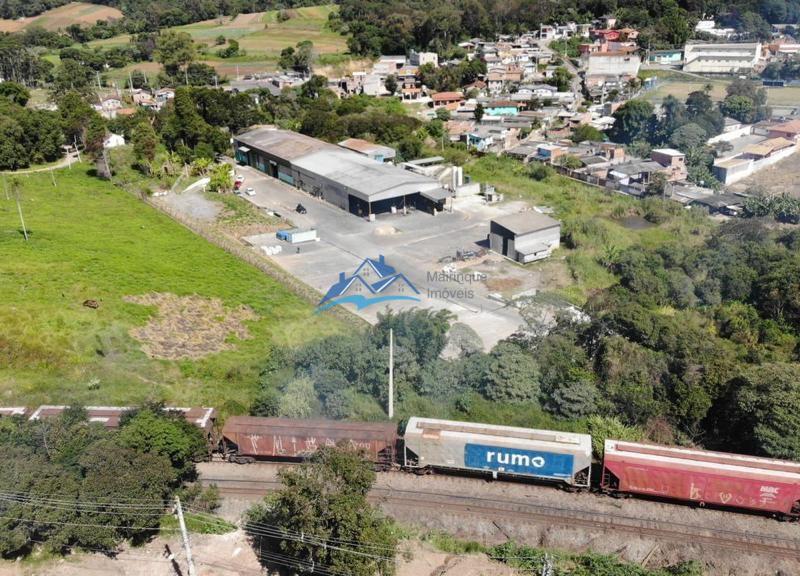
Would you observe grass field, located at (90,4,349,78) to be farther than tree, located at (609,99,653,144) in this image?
Yes

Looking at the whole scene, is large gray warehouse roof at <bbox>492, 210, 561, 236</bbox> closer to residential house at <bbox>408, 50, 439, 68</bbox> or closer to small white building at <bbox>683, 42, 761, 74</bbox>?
residential house at <bbox>408, 50, 439, 68</bbox>

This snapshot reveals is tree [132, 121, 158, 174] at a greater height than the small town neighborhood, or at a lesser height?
greater

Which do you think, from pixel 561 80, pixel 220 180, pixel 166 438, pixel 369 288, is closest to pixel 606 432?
pixel 166 438

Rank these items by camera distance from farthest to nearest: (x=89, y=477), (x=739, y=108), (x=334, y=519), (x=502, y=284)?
(x=739, y=108) → (x=502, y=284) → (x=89, y=477) → (x=334, y=519)

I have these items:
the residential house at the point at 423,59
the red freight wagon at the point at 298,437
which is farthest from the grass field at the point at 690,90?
the red freight wagon at the point at 298,437

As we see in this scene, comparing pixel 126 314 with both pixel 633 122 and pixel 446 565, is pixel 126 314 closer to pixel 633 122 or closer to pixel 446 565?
pixel 446 565

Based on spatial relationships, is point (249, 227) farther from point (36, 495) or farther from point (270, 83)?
point (270, 83)

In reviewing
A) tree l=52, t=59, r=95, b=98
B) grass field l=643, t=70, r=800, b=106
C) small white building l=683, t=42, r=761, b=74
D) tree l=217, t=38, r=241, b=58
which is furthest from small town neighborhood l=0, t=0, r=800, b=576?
tree l=217, t=38, r=241, b=58
